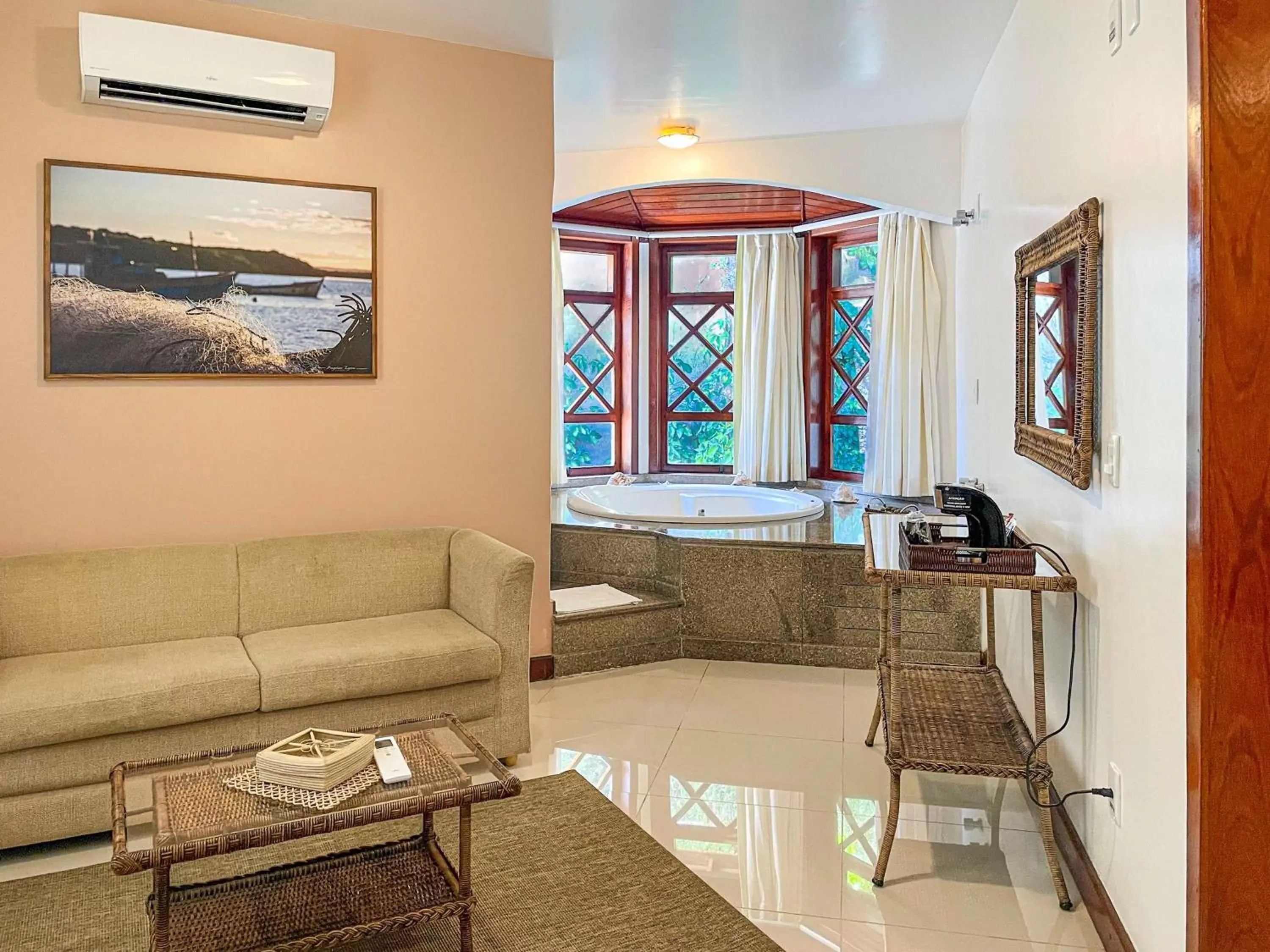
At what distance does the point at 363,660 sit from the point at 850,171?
11.9 ft

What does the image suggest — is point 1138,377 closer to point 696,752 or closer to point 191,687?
point 696,752

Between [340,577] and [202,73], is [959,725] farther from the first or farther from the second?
[202,73]

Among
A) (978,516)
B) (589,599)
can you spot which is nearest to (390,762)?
(978,516)

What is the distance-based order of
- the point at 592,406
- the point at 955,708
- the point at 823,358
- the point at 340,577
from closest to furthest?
the point at 955,708
the point at 340,577
the point at 823,358
the point at 592,406

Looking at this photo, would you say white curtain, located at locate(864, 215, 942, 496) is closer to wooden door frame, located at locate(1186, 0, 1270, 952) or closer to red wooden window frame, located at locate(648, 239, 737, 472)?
red wooden window frame, located at locate(648, 239, 737, 472)

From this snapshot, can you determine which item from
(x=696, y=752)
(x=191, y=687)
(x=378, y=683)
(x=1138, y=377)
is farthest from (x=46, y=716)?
(x=1138, y=377)

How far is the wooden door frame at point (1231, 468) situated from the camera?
1686 millimetres

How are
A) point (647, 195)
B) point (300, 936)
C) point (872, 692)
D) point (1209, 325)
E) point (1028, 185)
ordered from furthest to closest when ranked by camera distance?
point (647, 195), point (872, 692), point (1028, 185), point (300, 936), point (1209, 325)

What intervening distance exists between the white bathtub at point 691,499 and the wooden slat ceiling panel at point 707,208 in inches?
68.7

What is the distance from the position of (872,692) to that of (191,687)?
259 cm

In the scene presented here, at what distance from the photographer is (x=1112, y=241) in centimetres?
228

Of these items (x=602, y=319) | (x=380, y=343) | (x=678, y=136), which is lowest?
(x=380, y=343)

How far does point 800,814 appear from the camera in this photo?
9.66 ft

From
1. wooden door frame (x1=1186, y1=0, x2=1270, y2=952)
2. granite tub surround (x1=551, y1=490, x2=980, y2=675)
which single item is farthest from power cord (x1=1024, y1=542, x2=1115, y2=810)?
granite tub surround (x1=551, y1=490, x2=980, y2=675)
